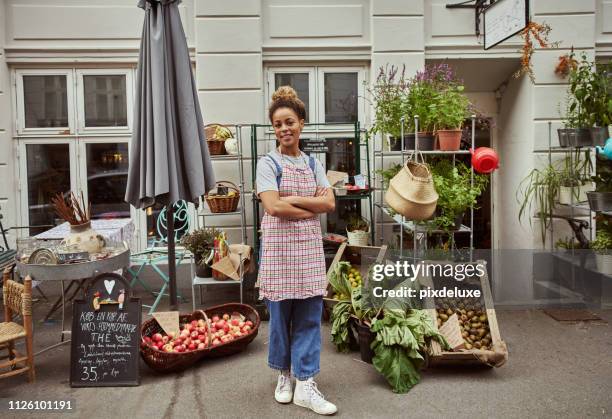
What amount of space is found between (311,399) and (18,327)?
2.35m

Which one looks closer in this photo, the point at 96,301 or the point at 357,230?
the point at 96,301

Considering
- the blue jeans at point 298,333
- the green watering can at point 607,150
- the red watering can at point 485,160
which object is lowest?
the blue jeans at point 298,333

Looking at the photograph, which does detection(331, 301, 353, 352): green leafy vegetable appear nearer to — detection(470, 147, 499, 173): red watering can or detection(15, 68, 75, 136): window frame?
detection(470, 147, 499, 173): red watering can

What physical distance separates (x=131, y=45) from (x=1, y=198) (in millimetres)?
2469

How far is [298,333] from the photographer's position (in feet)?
12.9

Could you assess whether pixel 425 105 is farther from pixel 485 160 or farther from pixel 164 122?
pixel 164 122

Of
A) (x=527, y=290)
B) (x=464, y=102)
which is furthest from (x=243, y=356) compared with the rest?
(x=527, y=290)

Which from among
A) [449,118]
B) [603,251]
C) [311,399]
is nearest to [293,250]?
[311,399]

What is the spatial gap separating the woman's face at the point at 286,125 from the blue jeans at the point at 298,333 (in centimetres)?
109

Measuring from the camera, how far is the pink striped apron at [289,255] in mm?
3803

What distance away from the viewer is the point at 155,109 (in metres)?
4.56

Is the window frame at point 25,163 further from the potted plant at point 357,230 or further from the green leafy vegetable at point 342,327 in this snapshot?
the green leafy vegetable at point 342,327

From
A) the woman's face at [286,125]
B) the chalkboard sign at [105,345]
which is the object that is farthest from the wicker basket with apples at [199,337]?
the woman's face at [286,125]

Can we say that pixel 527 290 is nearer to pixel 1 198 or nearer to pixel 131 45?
pixel 131 45
